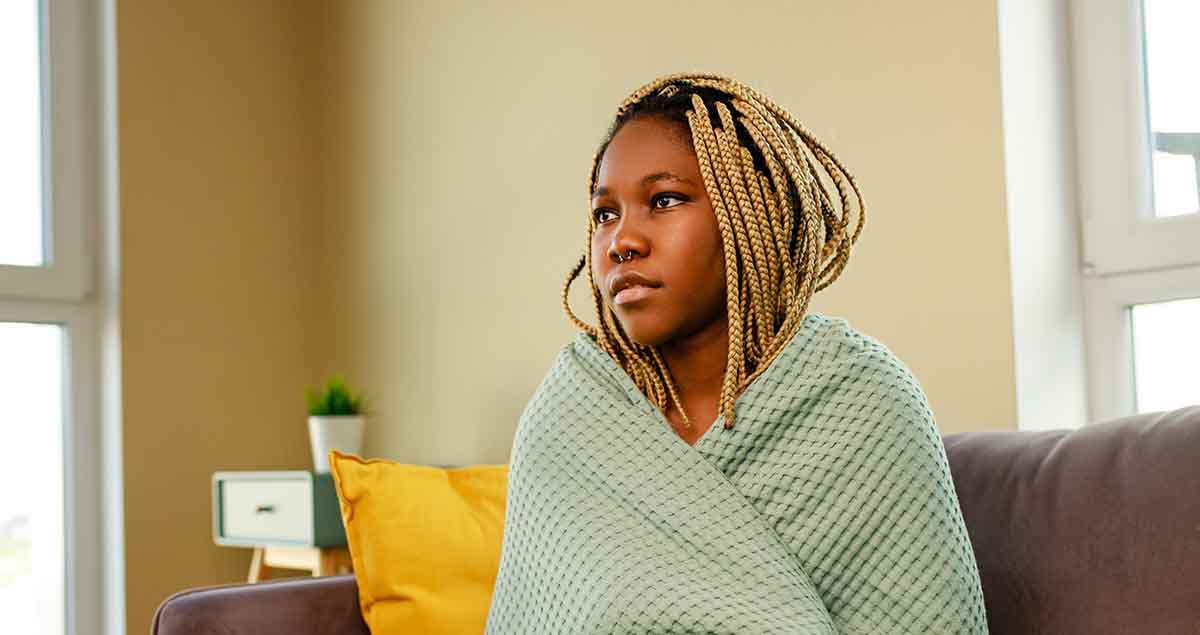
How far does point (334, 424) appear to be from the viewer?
2.64m

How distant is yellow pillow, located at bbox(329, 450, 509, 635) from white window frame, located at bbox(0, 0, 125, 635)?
1.54 meters

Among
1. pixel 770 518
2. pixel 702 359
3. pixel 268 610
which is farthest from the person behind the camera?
pixel 268 610

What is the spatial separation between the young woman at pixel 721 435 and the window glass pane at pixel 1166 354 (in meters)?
0.74

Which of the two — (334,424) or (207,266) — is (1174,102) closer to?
(334,424)

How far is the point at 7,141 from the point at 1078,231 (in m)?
2.29

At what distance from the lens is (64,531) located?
2826mm

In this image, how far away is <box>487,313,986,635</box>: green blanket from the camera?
107cm

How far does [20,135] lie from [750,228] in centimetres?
224

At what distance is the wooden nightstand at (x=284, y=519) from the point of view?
2424 millimetres

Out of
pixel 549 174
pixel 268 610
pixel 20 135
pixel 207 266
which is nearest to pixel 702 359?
pixel 268 610

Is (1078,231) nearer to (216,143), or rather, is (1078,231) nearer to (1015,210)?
(1015,210)

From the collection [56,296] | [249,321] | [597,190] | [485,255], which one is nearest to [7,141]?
[56,296]

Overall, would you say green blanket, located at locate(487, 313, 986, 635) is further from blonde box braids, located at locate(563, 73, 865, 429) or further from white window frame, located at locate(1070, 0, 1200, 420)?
white window frame, located at locate(1070, 0, 1200, 420)

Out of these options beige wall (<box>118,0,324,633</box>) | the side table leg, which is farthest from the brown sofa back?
beige wall (<box>118,0,324,633</box>)
